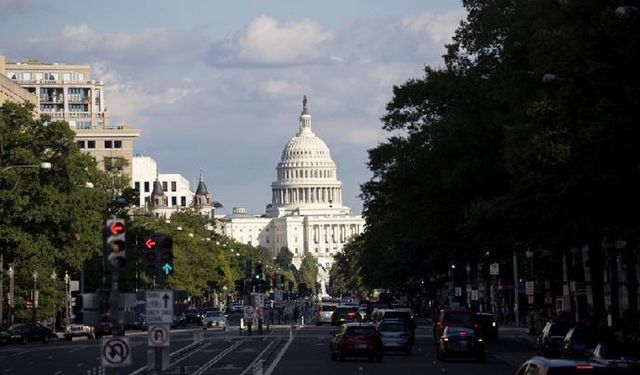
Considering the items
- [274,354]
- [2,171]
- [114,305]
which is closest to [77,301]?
[114,305]

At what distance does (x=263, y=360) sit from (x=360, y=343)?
3.54 metres

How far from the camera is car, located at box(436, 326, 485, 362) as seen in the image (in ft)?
207

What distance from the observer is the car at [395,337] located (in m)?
69.6

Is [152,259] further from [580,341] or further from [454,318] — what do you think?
[454,318]

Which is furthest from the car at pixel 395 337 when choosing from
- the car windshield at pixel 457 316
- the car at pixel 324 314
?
the car at pixel 324 314

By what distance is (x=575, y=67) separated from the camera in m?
44.7

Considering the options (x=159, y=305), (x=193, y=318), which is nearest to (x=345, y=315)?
(x=193, y=318)

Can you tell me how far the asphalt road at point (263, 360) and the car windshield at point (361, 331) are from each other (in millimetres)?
1048

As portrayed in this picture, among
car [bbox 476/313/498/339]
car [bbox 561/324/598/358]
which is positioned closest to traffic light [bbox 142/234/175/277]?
car [bbox 561/324/598/358]

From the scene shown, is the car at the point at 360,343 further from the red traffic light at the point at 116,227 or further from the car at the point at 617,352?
the red traffic light at the point at 116,227

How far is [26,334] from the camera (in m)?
99.1

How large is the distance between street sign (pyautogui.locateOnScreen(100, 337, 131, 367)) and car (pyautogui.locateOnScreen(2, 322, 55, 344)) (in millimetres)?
64848

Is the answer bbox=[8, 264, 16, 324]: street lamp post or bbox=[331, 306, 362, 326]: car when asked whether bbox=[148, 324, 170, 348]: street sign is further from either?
bbox=[8, 264, 16, 324]: street lamp post

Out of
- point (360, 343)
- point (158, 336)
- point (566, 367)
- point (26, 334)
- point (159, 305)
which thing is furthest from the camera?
point (26, 334)
